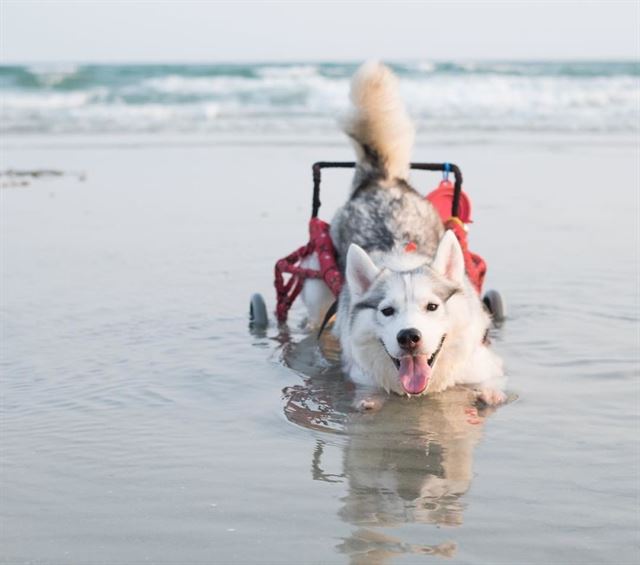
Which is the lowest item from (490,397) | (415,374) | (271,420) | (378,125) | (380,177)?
(271,420)

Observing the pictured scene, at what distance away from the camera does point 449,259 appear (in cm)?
502

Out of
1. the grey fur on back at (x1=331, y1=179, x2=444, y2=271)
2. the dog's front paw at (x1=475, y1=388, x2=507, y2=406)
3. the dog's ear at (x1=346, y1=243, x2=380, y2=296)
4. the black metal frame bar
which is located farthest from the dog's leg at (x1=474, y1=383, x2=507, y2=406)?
the black metal frame bar

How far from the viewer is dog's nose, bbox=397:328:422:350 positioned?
4.52 meters

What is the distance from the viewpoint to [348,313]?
527 centimetres

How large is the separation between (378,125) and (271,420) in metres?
2.68

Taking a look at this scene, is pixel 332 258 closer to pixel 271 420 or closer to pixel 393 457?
pixel 271 420

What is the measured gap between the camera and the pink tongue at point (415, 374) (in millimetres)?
4742

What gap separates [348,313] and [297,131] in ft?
59.1

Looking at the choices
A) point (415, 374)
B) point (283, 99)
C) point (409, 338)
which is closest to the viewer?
point (409, 338)

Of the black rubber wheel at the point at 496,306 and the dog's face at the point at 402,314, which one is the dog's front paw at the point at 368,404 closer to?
the dog's face at the point at 402,314

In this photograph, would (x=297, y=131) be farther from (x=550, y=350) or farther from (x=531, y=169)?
(x=550, y=350)

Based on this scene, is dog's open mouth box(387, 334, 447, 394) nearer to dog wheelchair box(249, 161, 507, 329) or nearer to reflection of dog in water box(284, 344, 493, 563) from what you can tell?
reflection of dog in water box(284, 344, 493, 563)

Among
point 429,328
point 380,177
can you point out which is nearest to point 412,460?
point 429,328

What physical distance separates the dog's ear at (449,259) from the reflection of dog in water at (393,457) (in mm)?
596
